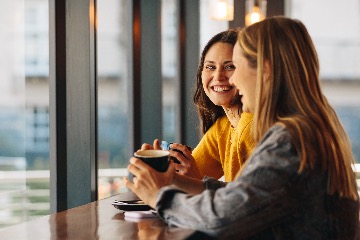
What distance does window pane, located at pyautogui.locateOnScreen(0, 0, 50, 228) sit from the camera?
10.1ft

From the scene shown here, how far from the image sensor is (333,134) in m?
1.61

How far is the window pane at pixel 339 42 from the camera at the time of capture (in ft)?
17.9

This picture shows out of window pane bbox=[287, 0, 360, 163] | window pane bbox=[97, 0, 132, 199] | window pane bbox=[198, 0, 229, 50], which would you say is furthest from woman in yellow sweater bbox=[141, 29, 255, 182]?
window pane bbox=[287, 0, 360, 163]

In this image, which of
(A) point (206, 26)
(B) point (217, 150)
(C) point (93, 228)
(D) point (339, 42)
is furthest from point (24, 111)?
(D) point (339, 42)

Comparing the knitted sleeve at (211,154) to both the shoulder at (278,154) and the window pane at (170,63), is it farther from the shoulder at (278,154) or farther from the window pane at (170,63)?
the window pane at (170,63)

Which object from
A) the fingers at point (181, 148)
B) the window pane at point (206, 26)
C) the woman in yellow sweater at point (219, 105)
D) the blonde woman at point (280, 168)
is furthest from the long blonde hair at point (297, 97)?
the window pane at point (206, 26)

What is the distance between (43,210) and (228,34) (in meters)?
1.33

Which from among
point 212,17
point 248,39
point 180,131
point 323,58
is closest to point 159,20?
point 212,17

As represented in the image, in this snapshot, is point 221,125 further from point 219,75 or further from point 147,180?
point 147,180

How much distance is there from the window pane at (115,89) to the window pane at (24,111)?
2.33 ft

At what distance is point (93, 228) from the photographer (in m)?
1.74

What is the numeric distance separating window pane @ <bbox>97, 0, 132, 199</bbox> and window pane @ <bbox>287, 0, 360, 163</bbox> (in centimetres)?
171

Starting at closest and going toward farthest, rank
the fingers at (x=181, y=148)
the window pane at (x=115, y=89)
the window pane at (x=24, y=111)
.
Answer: the fingers at (x=181, y=148) → the window pane at (x=24, y=111) → the window pane at (x=115, y=89)

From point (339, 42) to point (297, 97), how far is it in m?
4.20
